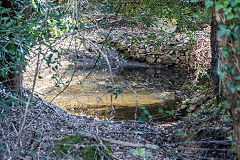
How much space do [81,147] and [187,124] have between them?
6.14 ft

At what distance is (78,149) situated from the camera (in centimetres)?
279

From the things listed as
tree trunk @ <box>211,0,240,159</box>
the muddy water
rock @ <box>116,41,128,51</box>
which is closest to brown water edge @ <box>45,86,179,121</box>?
the muddy water

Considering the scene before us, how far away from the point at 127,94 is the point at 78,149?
198 inches

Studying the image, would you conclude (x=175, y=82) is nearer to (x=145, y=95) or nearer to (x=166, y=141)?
(x=145, y=95)

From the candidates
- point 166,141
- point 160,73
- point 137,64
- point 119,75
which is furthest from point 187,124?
point 137,64

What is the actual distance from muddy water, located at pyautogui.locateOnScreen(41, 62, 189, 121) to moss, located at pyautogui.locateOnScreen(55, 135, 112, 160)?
5.74 ft

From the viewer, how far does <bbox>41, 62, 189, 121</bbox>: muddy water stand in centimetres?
622

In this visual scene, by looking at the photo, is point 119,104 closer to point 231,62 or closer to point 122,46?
point 231,62

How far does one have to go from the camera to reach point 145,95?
7727 millimetres

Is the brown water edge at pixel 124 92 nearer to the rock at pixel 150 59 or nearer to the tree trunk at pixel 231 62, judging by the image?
the rock at pixel 150 59

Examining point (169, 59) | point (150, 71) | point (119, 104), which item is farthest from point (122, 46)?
point (119, 104)

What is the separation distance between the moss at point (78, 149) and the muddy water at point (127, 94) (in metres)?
1.75

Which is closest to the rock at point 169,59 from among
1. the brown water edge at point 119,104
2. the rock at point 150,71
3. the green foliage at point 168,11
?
the rock at point 150,71

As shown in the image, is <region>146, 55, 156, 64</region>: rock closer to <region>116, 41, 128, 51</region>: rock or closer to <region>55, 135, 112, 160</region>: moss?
<region>116, 41, 128, 51</region>: rock
